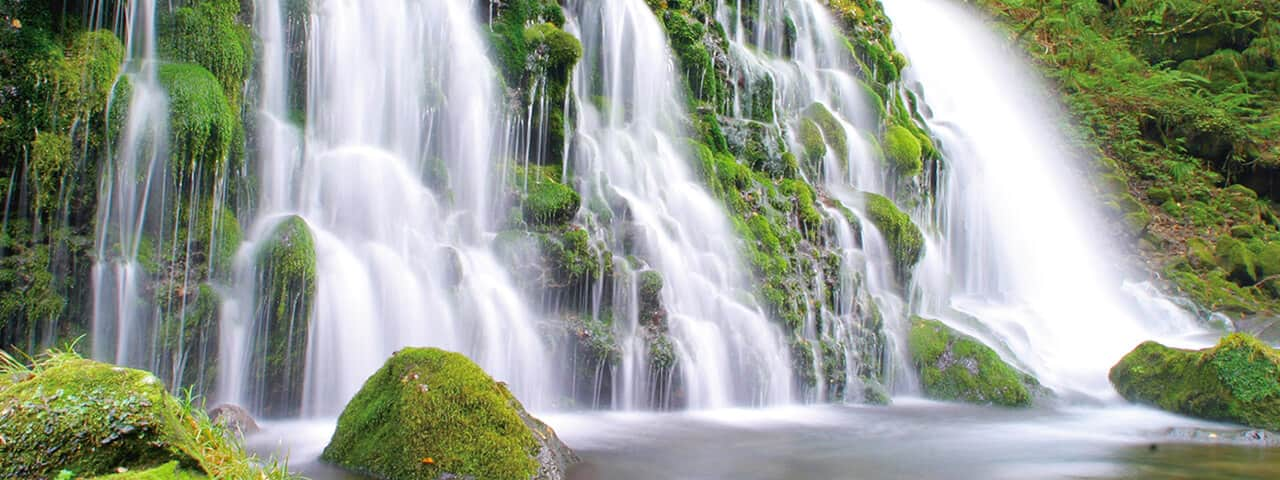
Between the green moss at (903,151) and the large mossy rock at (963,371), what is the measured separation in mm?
4217

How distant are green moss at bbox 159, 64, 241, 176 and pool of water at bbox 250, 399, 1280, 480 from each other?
2211 mm

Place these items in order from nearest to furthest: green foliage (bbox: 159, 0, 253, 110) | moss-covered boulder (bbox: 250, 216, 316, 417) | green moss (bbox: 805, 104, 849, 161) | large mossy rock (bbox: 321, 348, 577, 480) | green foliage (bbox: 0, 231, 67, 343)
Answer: large mossy rock (bbox: 321, 348, 577, 480), green foliage (bbox: 0, 231, 67, 343), moss-covered boulder (bbox: 250, 216, 316, 417), green foliage (bbox: 159, 0, 253, 110), green moss (bbox: 805, 104, 849, 161)

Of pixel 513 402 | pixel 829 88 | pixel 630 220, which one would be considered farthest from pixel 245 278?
pixel 829 88

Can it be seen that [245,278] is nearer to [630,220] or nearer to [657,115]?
[630,220]

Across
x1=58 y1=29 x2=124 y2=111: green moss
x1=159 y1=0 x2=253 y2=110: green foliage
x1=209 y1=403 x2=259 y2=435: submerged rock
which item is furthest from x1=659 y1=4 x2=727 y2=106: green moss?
x1=209 y1=403 x2=259 y2=435: submerged rock

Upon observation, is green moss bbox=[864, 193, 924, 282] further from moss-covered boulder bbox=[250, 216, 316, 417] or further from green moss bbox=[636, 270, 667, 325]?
moss-covered boulder bbox=[250, 216, 316, 417]

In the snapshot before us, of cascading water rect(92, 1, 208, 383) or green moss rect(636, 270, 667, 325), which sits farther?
green moss rect(636, 270, 667, 325)

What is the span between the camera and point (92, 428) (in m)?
3.12

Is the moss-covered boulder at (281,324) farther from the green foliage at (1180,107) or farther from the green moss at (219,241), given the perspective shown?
the green foliage at (1180,107)

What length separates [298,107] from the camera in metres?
8.48

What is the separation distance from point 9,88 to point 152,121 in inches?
37.6

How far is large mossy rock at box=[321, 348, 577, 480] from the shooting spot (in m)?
5.03

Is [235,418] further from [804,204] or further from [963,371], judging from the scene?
[963,371]

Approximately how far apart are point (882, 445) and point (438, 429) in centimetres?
405
